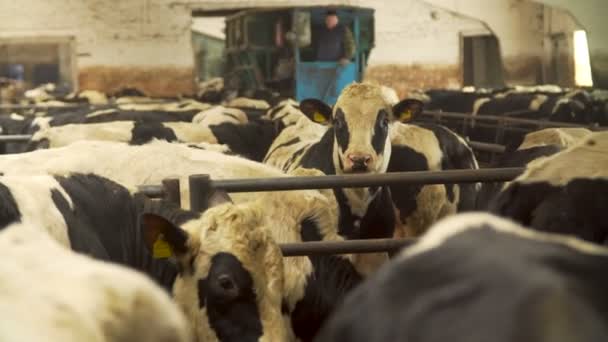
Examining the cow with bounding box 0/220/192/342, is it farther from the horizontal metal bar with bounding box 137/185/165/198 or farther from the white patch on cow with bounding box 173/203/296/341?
the horizontal metal bar with bounding box 137/185/165/198

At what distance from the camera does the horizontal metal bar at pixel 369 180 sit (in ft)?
14.6

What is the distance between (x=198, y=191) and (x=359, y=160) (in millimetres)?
2112

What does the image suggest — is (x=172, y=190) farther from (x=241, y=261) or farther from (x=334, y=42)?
(x=334, y=42)

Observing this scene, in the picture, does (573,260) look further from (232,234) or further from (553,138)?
(553,138)

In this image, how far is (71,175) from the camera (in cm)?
400

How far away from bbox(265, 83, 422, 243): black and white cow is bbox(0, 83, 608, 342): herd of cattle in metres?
0.01

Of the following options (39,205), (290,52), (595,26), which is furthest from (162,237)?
(290,52)

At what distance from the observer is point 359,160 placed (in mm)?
6328

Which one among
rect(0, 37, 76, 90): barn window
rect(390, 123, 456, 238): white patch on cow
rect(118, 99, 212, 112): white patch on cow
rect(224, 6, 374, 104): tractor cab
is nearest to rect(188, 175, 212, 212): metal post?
rect(390, 123, 456, 238): white patch on cow

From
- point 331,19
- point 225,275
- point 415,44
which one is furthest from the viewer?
point 415,44

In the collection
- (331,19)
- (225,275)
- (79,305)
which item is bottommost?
(225,275)

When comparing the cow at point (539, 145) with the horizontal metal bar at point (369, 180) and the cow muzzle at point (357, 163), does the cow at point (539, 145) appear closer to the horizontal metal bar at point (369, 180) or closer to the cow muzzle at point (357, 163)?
the cow muzzle at point (357, 163)

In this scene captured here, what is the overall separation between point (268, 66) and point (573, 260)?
18148 mm

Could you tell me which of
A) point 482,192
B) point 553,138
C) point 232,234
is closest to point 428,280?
point 232,234
